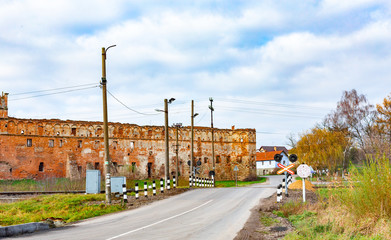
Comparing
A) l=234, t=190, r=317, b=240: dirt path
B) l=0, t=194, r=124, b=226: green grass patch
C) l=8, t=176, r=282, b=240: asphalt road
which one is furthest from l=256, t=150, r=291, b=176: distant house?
l=234, t=190, r=317, b=240: dirt path

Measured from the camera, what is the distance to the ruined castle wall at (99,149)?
2025 inches

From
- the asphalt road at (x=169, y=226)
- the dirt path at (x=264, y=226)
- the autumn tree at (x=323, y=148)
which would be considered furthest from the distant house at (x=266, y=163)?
the dirt path at (x=264, y=226)

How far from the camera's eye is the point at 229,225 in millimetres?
12477

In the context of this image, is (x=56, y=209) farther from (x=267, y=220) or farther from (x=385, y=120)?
(x=385, y=120)

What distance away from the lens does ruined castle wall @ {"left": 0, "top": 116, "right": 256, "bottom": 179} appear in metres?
51.4

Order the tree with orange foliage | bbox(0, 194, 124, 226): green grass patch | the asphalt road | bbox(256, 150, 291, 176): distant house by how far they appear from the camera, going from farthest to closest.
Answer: bbox(256, 150, 291, 176): distant house
the tree with orange foliage
bbox(0, 194, 124, 226): green grass patch
the asphalt road


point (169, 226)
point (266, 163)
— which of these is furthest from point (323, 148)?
point (266, 163)

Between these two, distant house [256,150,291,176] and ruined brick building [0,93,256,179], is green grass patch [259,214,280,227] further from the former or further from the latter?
distant house [256,150,291,176]

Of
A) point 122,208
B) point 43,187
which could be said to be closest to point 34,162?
point 43,187

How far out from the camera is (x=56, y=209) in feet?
67.0

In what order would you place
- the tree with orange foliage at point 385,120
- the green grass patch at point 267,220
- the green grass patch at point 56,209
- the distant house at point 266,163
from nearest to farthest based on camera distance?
the green grass patch at point 267,220, the green grass patch at point 56,209, the tree with orange foliage at point 385,120, the distant house at point 266,163

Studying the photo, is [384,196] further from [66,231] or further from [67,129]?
[67,129]

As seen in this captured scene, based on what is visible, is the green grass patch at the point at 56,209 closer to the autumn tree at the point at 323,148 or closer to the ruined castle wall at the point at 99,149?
the ruined castle wall at the point at 99,149

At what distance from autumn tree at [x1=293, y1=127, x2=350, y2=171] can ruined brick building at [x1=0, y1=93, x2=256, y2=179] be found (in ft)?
39.1
